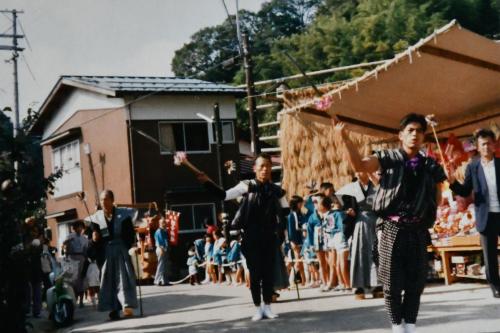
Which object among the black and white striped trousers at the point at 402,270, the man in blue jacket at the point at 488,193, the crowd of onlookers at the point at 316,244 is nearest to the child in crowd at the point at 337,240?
the crowd of onlookers at the point at 316,244

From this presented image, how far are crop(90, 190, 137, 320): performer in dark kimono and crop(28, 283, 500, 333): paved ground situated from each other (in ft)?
1.13

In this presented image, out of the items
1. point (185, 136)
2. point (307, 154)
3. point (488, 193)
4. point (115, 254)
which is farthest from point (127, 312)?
point (185, 136)

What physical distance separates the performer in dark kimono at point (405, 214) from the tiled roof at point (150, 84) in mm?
22119

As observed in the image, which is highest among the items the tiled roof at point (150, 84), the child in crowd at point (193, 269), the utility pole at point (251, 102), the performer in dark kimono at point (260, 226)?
the tiled roof at point (150, 84)

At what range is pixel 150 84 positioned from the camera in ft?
93.6

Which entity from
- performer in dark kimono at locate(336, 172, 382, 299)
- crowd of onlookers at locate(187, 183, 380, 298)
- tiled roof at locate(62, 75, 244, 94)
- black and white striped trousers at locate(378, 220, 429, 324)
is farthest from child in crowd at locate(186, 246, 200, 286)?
black and white striped trousers at locate(378, 220, 429, 324)

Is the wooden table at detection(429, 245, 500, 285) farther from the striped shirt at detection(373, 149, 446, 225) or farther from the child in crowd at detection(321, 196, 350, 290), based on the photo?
the striped shirt at detection(373, 149, 446, 225)

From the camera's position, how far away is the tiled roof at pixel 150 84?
2738cm

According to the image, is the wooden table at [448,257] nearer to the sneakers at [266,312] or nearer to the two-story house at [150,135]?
the sneakers at [266,312]

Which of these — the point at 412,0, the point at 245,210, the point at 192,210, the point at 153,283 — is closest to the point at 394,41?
the point at 412,0

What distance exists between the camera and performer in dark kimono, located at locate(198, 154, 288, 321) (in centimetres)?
835

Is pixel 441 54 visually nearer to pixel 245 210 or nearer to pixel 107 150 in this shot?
pixel 245 210

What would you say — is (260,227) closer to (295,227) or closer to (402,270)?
(402,270)

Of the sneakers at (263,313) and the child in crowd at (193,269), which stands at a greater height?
the child in crowd at (193,269)
